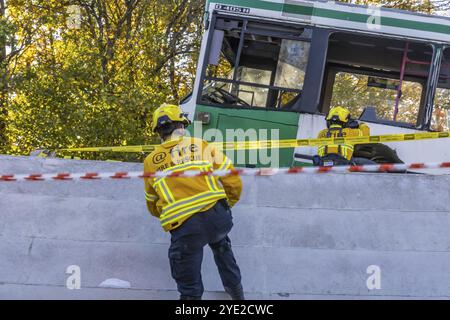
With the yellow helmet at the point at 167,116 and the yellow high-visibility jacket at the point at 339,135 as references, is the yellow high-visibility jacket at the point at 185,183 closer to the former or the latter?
the yellow helmet at the point at 167,116

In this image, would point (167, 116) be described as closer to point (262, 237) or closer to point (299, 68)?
point (262, 237)

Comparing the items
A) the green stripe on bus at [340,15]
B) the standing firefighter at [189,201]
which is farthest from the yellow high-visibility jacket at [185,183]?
the green stripe on bus at [340,15]

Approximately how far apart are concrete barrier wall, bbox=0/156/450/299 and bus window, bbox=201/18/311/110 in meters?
1.78

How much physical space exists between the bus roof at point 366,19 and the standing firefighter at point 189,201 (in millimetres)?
4504

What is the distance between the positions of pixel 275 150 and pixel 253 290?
318 cm

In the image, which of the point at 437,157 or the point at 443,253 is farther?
the point at 437,157

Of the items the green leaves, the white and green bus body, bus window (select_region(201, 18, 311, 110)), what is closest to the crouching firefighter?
the white and green bus body

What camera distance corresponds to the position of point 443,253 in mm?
6500

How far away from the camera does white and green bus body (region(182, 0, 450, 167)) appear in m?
8.75

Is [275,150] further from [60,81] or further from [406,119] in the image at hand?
[60,81]

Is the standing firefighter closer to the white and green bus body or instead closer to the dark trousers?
the dark trousers

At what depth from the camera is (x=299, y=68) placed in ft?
29.3
